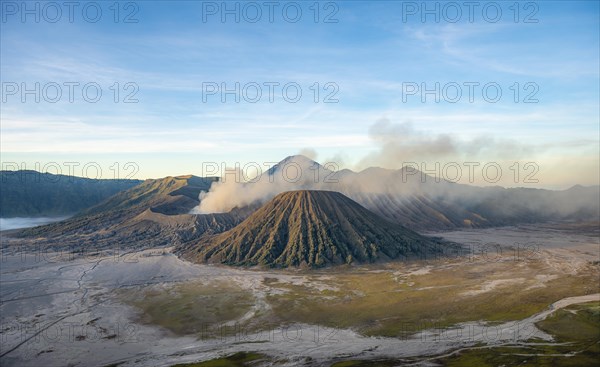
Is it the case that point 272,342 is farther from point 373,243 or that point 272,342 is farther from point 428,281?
point 373,243

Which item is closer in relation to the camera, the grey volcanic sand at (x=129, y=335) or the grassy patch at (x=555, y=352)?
the grassy patch at (x=555, y=352)

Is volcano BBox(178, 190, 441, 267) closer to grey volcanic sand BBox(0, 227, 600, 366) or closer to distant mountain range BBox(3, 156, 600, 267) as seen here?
distant mountain range BBox(3, 156, 600, 267)

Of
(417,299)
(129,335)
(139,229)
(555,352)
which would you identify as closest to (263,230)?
Result: (417,299)

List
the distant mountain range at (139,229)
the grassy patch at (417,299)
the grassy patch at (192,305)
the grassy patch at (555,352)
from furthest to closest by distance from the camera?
the distant mountain range at (139,229)
the grassy patch at (192,305)
the grassy patch at (417,299)
the grassy patch at (555,352)

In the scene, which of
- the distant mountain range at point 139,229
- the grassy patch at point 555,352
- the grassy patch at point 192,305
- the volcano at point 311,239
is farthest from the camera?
the distant mountain range at point 139,229

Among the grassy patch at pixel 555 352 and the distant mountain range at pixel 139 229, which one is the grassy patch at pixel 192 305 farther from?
the distant mountain range at pixel 139 229

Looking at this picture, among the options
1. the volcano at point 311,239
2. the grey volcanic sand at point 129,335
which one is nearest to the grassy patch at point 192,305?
the grey volcanic sand at point 129,335

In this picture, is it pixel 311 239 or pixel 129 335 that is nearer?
pixel 129 335

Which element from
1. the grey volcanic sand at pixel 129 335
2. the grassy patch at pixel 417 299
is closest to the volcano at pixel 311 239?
the grassy patch at pixel 417 299

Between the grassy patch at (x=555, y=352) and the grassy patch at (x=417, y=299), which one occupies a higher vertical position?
the grassy patch at (x=417, y=299)

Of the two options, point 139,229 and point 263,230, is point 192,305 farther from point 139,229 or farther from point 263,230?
point 139,229
